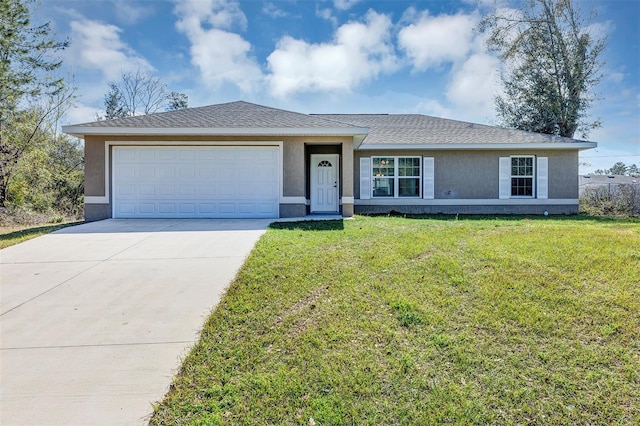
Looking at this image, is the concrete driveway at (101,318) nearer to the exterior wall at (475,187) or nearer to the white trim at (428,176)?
the exterior wall at (475,187)

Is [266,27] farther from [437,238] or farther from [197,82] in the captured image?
[437,238]

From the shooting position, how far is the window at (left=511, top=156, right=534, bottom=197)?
13.9 m

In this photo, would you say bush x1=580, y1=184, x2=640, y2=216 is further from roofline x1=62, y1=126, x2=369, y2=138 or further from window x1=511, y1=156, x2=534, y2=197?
Result: roofline x1=62, y1=126, x2=369, y2=138

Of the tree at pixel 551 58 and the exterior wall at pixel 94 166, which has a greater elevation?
the tree at pixel 551 58

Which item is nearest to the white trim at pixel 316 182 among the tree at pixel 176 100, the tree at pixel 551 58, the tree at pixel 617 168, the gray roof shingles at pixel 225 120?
the gray roof shingles at pixel 225 120

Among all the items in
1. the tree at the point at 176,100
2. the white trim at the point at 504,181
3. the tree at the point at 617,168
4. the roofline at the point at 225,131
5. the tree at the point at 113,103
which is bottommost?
the white trim at the point at 504,181

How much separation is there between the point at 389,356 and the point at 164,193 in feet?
32.0

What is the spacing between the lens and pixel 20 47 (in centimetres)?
1352

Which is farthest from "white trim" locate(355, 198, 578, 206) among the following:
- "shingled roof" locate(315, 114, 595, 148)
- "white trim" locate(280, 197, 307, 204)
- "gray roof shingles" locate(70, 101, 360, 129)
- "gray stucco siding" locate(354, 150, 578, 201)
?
"gray roof shingles" locate(70, 101, 360, 129)

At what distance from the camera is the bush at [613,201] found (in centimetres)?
1448

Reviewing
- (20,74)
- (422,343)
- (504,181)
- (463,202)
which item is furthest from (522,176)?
(20,74)

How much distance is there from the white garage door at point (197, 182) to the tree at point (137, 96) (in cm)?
1854

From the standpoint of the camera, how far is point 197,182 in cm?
1084

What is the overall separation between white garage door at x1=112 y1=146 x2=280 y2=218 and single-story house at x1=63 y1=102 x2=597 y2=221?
0.03 metres
